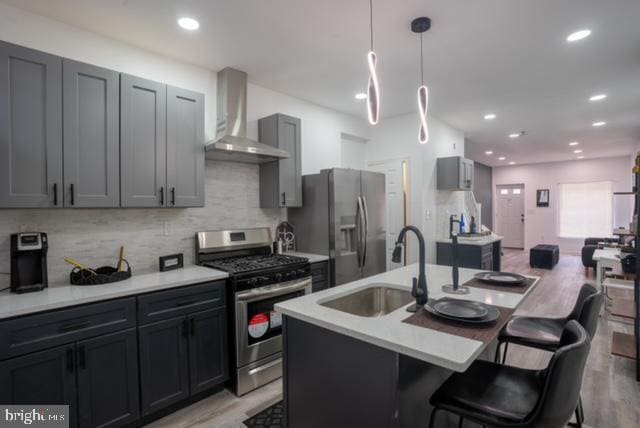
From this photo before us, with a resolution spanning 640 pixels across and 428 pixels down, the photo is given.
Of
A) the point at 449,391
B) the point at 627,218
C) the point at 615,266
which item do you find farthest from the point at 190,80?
the point at 627,218

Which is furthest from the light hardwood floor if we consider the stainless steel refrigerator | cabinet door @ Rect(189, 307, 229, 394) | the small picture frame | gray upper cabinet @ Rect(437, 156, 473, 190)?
the small picture frame

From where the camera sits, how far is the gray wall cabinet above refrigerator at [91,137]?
196cm

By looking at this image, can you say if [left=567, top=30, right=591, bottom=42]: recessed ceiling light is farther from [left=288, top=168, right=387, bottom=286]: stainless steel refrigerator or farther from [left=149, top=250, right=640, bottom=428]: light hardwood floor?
[left=149, top=250, right=640, bottom=428]: light hardwood floor

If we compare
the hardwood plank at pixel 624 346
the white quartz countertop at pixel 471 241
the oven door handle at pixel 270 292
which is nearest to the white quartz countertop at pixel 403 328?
the oven door handle at pixel 270 292

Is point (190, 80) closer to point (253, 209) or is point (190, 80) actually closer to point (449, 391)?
point (253, 209)

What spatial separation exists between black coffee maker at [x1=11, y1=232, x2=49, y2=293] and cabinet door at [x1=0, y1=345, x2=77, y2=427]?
1.73ft

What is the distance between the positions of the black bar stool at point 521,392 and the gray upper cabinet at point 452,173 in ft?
12.7

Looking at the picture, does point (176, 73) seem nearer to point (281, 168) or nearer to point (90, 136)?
point (90, 136)

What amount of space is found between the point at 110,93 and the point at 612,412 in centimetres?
420

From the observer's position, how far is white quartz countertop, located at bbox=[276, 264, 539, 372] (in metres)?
1.15

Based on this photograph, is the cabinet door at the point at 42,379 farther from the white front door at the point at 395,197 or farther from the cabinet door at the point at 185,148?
the white front door at the point at 395,197

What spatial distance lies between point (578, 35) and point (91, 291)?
160 inches

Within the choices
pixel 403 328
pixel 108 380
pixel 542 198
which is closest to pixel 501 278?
pixel 403 328

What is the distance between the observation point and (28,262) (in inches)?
82.4
